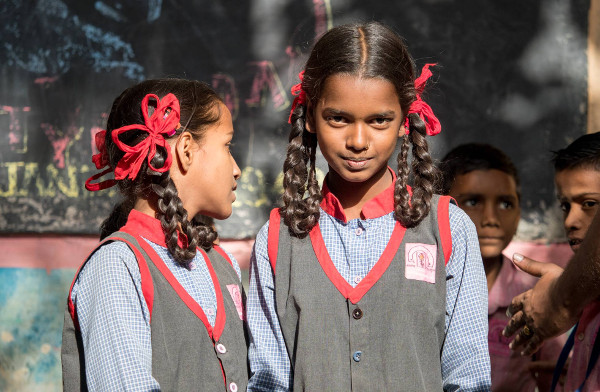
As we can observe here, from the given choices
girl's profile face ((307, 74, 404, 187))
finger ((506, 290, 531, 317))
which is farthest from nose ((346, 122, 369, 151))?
finger ((506, 290, 531, 317))

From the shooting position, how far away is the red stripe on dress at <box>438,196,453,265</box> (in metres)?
2.22

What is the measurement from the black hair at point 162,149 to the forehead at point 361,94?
47cm

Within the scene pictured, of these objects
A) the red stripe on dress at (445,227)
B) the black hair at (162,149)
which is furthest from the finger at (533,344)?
the black hair at (162,149)

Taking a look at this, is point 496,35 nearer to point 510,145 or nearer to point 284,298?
point 510,145

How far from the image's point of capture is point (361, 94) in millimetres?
2211

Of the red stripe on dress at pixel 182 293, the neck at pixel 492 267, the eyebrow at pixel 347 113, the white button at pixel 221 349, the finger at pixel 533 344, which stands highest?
the eyebrow at pixel 347 113

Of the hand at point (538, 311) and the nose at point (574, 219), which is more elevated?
the nose at point (574, 219)

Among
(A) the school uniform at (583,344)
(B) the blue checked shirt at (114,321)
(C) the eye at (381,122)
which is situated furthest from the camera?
(A) the school uniform at (583,344)

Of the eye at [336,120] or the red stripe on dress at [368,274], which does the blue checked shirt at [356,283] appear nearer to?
the red stripe on dress at [368,274]

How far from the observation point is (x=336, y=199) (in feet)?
7.72

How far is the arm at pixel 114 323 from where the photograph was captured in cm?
202

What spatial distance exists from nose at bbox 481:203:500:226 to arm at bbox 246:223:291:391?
1381mm

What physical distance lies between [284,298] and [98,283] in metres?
0.56

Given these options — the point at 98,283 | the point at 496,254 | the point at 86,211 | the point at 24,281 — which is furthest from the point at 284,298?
the point at 24,281
